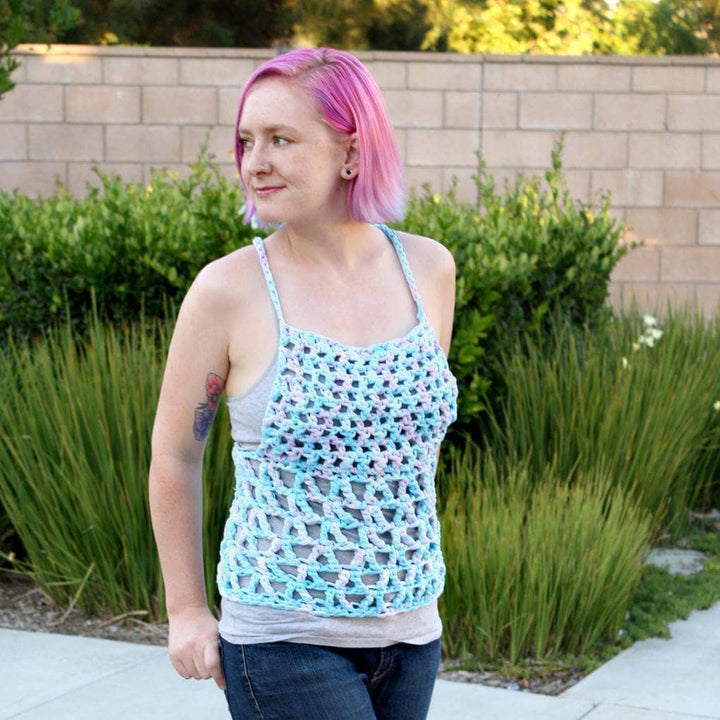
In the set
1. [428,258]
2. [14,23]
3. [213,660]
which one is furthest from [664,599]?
[14,23]

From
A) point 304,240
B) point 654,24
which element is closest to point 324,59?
point 304,240

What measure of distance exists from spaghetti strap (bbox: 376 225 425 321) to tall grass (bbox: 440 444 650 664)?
7.78ft

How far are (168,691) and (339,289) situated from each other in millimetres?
2452

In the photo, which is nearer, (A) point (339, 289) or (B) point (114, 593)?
(A) point (339, 289)

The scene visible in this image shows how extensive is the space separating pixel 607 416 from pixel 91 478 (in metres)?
2.31

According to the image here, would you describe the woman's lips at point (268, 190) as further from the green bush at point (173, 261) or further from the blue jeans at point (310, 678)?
the green bush at point (173, 261)

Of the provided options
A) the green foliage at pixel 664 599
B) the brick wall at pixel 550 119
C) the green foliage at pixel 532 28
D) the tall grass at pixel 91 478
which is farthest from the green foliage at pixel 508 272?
the green foliage at pixel 532 28

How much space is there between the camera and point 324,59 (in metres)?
2.25

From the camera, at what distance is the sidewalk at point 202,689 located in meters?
4.17

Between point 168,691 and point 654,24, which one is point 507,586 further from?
point 654,24

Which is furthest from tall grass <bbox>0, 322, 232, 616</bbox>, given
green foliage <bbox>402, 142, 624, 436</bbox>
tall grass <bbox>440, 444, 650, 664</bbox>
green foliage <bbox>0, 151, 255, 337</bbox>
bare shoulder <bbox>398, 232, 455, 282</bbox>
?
bare shoulder <bbox>398, 232, 455, 282</bbox>

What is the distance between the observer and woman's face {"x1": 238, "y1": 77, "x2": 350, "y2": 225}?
2.22 metres

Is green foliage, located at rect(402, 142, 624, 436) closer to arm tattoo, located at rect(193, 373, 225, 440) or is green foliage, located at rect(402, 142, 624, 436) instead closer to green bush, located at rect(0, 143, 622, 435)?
green bush, located at rect(0, 143, 622, 435)

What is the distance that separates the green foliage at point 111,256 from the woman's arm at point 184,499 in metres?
3.42
